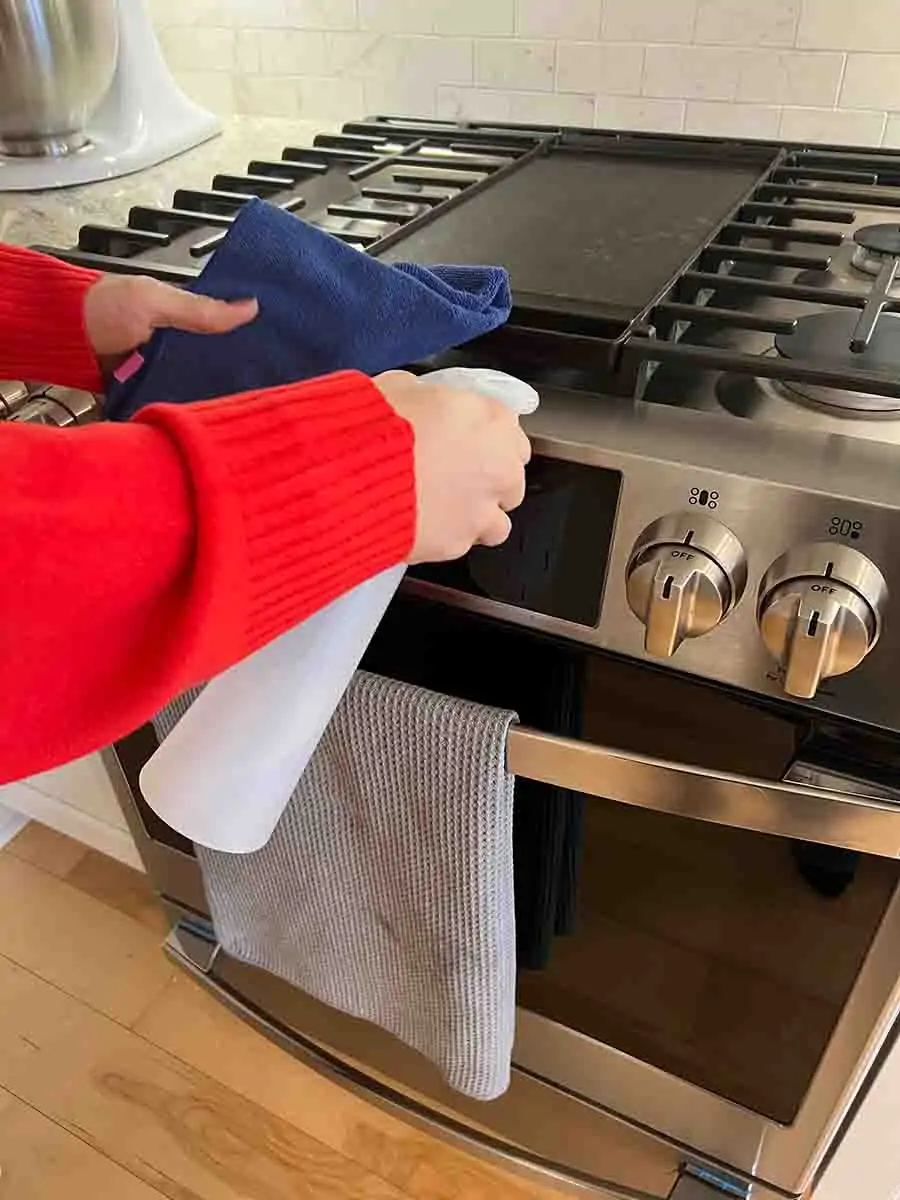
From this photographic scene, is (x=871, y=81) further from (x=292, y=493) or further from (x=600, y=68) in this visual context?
(x=292, y=493)

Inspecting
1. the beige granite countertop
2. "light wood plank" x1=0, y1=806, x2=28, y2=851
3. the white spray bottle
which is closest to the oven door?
the white spray bottle

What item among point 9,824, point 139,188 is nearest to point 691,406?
point 139,188

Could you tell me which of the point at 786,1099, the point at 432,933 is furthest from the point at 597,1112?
the point at 432,933

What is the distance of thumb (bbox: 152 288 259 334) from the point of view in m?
0.50

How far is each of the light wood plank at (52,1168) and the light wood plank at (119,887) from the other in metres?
0.24

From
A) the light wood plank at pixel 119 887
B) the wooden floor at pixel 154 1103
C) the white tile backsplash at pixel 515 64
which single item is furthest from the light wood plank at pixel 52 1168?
the white tile backsplash at pixel 515 64

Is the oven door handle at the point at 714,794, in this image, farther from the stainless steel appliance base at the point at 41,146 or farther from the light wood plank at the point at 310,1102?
the stainless steel appliance base at the point at 41,146

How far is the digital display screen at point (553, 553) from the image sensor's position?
1.66 feet

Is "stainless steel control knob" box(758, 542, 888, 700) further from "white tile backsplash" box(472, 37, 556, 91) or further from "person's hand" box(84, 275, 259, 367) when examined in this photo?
"white tile backsplash" box(472, 37, 556, 91)

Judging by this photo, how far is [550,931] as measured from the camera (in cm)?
73

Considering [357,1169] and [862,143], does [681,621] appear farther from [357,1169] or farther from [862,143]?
[357,1169]

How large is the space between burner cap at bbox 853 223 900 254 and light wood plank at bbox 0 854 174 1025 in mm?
1020

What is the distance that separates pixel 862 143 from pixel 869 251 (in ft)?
0.95

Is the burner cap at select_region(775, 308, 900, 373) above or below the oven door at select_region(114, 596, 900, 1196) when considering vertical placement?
above
